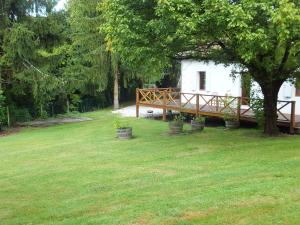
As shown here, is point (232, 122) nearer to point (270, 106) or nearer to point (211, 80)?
point (270, 106)

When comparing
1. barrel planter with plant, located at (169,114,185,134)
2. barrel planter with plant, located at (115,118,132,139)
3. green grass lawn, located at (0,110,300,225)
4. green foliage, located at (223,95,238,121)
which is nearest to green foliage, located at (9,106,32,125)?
green grass lawn, located at (0,110,300,225)

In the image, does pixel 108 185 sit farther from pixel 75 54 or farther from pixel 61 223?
pixel 75 54

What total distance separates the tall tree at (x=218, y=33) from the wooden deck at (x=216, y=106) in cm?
180

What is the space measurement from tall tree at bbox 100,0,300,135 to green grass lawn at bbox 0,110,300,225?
90.3 inches

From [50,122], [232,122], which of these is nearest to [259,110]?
[232,122]

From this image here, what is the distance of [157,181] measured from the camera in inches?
371

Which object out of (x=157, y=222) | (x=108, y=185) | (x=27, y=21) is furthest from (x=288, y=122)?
(x=27, y=21)

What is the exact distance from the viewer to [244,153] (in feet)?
40.2

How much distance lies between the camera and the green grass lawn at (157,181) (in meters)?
6.76

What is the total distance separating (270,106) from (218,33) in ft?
14.4

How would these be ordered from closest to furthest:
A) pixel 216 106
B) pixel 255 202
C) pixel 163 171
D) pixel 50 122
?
pixel 255 202
pixel 163 171
pixel 216 106
pixel 50 122

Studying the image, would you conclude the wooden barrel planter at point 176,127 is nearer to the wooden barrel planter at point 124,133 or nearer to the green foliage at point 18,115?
the wooden barrel planter at point 124,133

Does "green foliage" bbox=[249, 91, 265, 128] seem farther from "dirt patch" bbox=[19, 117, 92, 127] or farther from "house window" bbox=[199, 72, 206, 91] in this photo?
"dirt patch" bbox=[19, 117, 92, 127]

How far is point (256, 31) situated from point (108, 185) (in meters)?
5.35
